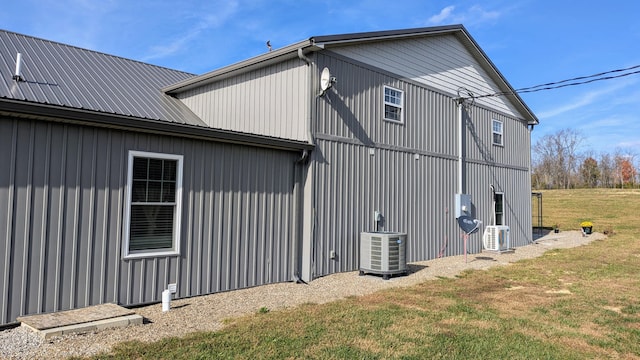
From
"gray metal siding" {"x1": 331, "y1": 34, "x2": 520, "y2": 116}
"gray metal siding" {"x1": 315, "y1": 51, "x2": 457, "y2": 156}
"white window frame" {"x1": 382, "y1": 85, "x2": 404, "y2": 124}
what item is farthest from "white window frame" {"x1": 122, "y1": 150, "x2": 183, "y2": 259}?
"white window frame" {"x1": 382, "y1": 85, "x2": 404, "y2": 124}

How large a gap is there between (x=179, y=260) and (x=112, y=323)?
5.47 ft

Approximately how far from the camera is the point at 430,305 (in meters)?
6.34

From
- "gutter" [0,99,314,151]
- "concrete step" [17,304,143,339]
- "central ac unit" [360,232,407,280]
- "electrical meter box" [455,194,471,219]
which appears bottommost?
"concrete step" [17,304,143,339]

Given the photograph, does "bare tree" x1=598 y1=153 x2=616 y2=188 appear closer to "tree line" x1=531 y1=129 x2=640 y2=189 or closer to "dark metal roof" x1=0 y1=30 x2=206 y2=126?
"tree line" x1=531 y1=129 x2=640 y2=189

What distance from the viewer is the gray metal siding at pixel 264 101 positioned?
842cm

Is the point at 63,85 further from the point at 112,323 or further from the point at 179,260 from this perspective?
the point at 112,323

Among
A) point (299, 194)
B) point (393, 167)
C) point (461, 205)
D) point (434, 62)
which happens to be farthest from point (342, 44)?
point (461, 205)

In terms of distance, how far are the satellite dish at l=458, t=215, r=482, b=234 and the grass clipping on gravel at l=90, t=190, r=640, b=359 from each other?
3.38 metres

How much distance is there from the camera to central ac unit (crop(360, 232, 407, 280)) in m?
8.47

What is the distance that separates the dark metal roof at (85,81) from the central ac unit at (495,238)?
8.93 meters

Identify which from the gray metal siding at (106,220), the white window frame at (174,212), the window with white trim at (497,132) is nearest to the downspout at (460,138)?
the window with white trim at (497,132)

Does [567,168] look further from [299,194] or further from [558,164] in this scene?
[299,194]

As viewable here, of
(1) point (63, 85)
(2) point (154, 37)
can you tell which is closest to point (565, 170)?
(2) point (154, 37)

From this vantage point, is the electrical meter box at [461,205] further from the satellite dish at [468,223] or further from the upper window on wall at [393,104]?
the upper window on wall at [393,104]
